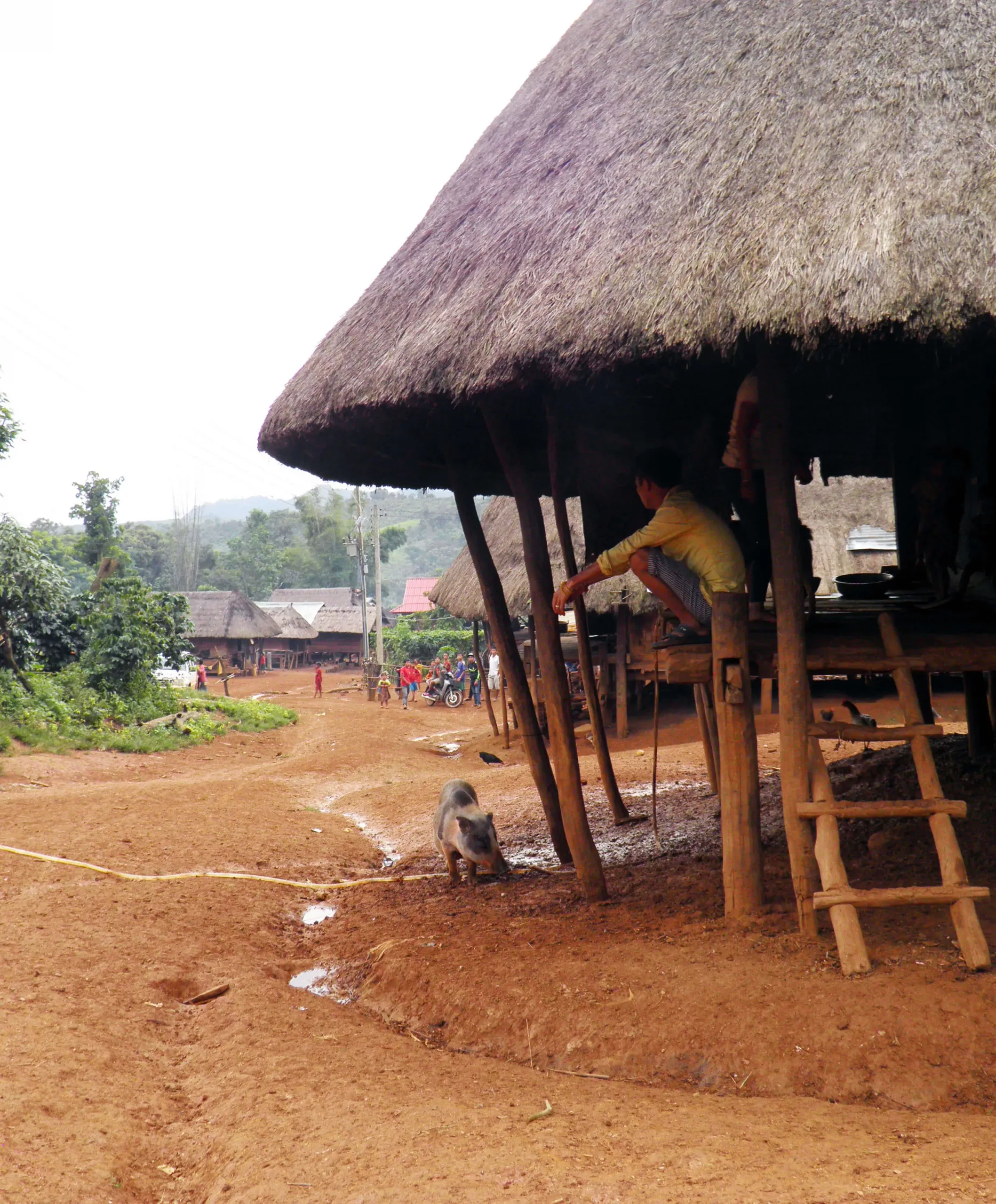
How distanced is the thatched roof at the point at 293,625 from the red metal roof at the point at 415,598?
21.3 ft

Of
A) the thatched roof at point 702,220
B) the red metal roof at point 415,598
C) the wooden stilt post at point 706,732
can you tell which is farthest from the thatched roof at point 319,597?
the thatched roof at point 702,220

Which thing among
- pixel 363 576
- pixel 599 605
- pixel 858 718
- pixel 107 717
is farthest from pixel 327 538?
pixel 858 718

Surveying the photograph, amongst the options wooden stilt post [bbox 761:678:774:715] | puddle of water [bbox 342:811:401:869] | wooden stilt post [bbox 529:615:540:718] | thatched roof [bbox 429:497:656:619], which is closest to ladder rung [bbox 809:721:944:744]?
puddle of water [bbox 342:811:401:869]

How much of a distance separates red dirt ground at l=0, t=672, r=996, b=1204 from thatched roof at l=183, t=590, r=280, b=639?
35.4 metres

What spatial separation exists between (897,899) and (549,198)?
13.8 ft

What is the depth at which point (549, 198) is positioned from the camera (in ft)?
18.6

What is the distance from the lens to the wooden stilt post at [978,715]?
7590 mm

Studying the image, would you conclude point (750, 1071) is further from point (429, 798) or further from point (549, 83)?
point (429, 798)

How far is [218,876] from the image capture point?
747cm

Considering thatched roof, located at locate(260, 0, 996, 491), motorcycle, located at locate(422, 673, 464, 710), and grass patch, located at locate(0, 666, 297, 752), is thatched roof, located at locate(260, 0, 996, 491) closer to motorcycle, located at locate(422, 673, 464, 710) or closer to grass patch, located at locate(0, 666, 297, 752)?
grass patch, located at locate(0, 666, 297, 752)

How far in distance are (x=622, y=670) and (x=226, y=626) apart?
2989cm

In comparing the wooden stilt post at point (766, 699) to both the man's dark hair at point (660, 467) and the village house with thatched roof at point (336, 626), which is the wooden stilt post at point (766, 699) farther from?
the village house with thatched roof at point (336, 626)

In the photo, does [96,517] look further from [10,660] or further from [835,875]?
[835,875]

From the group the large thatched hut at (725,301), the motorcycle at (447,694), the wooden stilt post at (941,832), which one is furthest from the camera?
the motorcycle at (447,694)
